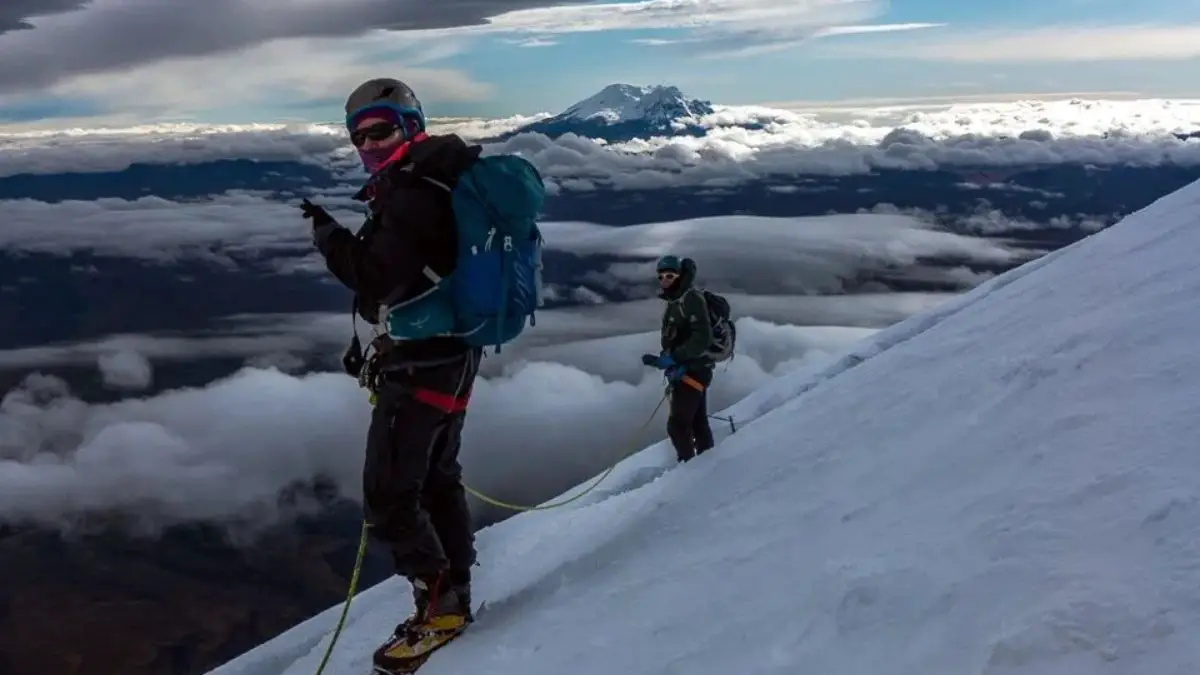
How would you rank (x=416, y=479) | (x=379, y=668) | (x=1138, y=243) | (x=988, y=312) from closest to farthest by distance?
(x=416, y=479) < (x=379, y=668) < (x=1138, y=243) < (x=988, y=312)

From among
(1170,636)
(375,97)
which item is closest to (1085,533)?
(1170,636)

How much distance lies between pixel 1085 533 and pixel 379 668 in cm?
432

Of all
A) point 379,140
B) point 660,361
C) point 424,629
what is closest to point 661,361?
point 660,361

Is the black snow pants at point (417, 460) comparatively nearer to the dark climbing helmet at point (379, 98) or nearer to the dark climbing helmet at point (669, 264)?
the dark climbing helmet at point (379, 98)

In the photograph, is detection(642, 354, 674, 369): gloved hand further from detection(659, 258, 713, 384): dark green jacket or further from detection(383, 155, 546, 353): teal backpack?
detection(383, 155, 546, 353): teal backpack

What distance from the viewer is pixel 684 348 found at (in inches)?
408

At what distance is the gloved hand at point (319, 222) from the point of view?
16.0ft

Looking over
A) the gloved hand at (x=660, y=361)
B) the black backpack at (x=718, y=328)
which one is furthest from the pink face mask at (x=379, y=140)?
the black backpack at (x=718, y=328)

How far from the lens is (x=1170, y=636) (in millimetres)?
2627

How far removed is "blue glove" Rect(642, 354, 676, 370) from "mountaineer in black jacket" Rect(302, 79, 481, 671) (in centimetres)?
495

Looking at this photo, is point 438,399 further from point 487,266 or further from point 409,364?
point 487,266

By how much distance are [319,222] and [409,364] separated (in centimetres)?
95

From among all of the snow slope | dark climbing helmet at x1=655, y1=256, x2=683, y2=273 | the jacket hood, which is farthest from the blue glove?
the snow slope

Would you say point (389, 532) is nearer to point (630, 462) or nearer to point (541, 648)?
point (541, 648)
